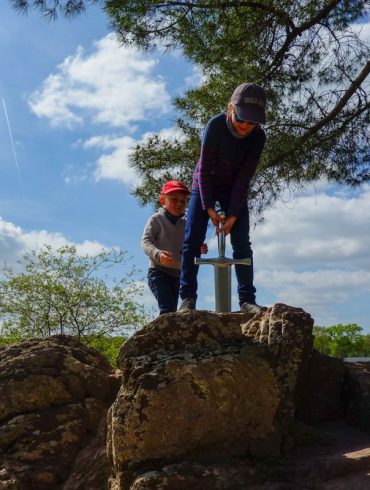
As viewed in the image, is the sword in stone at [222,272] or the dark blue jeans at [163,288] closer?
the sword in stone at [222,272]

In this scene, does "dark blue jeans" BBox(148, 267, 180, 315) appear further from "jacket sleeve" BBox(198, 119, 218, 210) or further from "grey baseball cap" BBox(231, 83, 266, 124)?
"grey baseball cap" BBox(231, 83, 266, 124)

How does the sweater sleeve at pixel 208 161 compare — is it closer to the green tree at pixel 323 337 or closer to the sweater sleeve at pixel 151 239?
the sweater sleeve at pixel 151 239

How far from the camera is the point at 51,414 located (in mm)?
3568

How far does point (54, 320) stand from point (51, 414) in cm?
973

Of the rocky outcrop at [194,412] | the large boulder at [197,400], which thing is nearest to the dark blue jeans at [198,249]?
the rocky outcrop at [194,412]

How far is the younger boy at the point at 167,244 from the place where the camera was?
4.81 meters

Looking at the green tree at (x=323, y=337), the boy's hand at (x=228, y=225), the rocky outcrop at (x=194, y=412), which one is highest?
the green tree at (x=323, y=337)

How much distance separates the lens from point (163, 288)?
15.8 feet

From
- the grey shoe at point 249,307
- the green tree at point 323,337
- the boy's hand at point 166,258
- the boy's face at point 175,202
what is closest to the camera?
the grey shoe at point 249,307

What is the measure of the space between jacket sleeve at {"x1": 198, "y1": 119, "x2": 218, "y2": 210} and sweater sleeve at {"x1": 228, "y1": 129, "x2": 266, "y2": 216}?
139mm

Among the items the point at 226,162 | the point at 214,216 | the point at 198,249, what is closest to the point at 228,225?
the point at 214,216

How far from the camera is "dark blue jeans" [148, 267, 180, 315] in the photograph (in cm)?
481

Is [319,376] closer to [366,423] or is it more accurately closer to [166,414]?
[366,423]

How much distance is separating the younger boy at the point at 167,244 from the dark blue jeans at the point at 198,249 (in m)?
0.36
